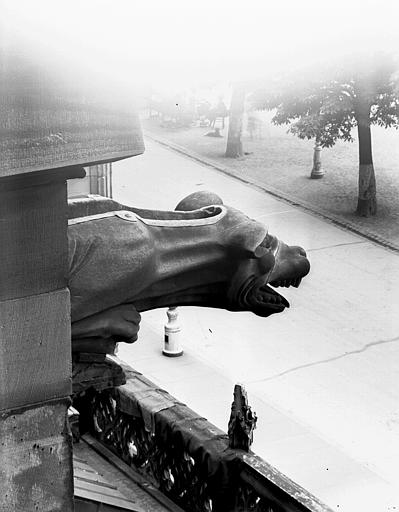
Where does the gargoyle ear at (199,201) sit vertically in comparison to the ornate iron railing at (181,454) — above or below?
above

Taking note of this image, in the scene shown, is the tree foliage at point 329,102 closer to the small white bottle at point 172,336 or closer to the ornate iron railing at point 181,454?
the small white bottle at point 172,336

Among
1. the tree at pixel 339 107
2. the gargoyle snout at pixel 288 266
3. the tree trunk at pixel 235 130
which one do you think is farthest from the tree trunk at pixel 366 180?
the gargoyle snout at pixel 288 266

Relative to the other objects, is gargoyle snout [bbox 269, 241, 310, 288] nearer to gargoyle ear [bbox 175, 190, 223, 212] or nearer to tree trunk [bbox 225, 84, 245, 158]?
gargoyle ear [bbox 175, 190, 223, 212]

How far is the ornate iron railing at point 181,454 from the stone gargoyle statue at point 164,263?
909mm

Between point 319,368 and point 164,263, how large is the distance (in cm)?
980

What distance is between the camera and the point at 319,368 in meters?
12.6

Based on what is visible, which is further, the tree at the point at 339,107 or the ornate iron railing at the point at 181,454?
the tree at the point at 339,107

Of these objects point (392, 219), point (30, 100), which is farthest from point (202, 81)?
point (392, 219)

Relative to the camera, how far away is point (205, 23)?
4.93 feet

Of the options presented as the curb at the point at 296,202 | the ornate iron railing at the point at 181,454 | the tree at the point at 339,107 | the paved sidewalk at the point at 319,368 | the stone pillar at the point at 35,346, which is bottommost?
the curb at the point at 296,202

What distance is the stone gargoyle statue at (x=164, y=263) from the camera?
2.90 meters

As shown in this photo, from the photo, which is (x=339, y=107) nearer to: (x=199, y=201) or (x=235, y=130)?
(x=235, y=130)

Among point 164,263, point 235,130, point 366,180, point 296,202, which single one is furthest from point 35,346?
point 235,130

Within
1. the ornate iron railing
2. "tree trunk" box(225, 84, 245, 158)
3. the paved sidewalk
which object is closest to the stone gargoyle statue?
the ornate iron railing
